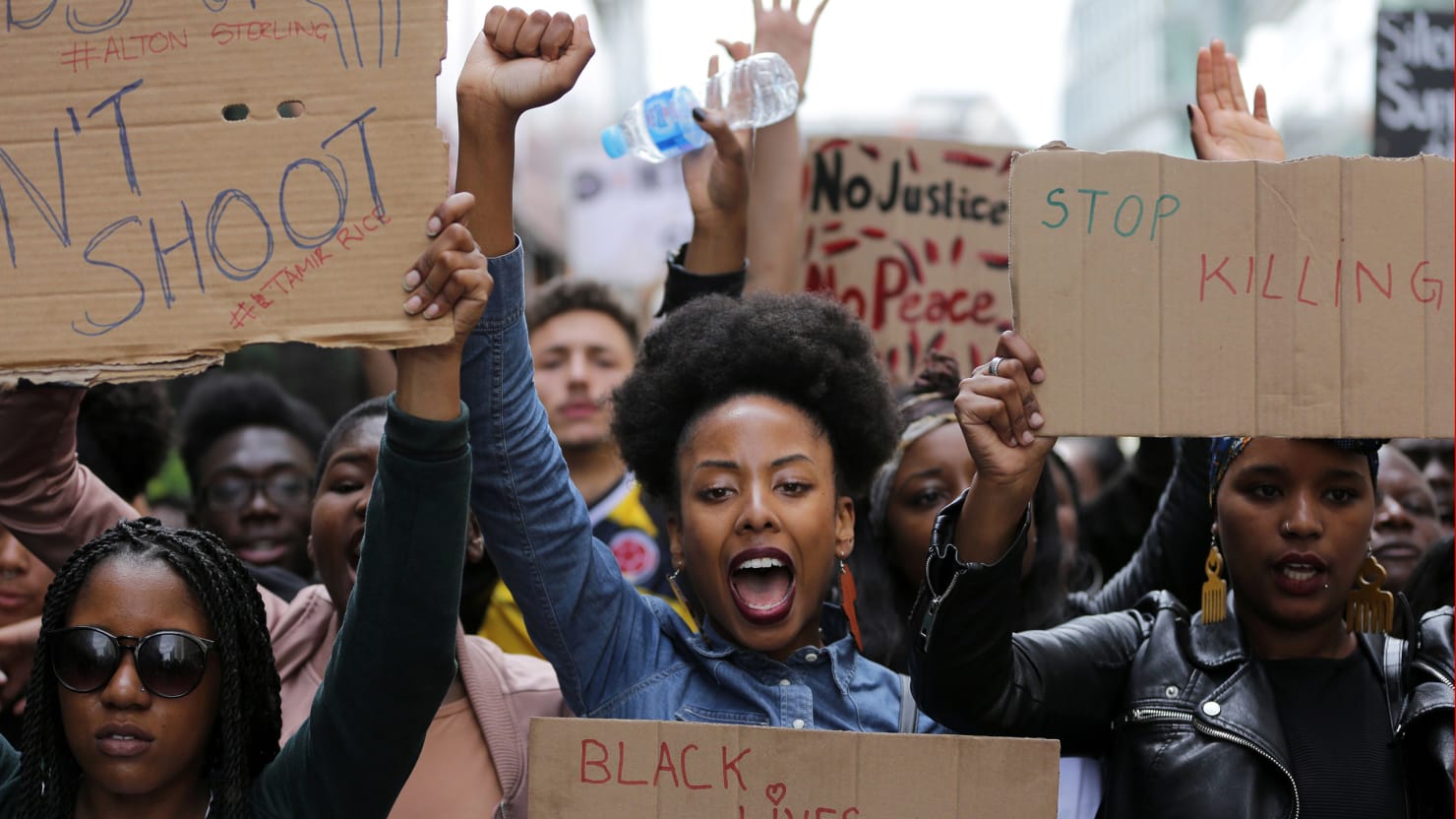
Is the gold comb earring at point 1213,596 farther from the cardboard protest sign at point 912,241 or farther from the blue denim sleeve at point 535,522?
the cardboard protest sign at point 912,241

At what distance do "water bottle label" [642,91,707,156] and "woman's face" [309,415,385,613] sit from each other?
93cm

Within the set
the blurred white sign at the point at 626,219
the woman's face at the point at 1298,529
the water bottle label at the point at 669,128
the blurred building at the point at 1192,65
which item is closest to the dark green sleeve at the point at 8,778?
the water bottle label at the point at 669,128

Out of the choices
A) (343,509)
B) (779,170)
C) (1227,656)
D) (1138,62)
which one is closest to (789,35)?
(779,170)

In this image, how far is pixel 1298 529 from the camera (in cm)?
284

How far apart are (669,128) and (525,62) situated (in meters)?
1.27

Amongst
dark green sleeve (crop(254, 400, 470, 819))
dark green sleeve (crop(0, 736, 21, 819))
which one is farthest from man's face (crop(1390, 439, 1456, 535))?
dark green sleeve (crop(0, 736, 21, 819))

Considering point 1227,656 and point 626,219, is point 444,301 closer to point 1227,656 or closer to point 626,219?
point 1227,656

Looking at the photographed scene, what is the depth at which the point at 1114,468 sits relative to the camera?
679cm

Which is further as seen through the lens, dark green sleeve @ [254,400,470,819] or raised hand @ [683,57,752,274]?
raised hand @ [683,57,752,274]

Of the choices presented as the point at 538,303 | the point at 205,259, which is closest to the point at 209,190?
the point at 205,259

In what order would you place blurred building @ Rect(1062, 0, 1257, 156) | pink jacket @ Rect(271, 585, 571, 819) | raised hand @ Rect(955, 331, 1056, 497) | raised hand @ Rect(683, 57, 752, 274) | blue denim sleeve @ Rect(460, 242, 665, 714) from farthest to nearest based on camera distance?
blurred building @ Rect(1062, 0, 1257, 156)
raised hand @ Rect(683, 57, 752, 274)
pink jacket @ Rect(271, 585, 571, 819)
blue denim sleeve @ Rect(460, 242, 665, 714)
raised hand @ Rect(955, 331, 1056, 497)

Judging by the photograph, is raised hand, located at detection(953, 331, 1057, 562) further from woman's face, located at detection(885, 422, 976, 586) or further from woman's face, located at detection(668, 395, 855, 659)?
woman's face, located at detection(885, 422, 976, 586)

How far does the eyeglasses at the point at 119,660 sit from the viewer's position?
8.07 feet

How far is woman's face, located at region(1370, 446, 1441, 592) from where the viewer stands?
4.22m
